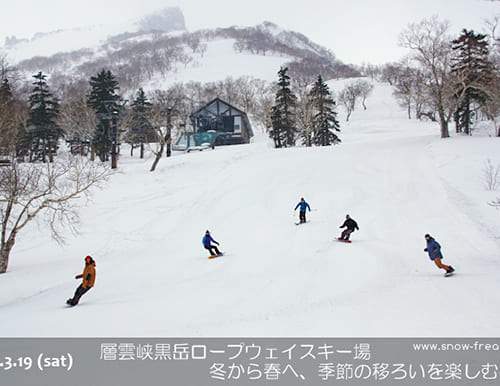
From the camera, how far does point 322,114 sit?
43406 mm

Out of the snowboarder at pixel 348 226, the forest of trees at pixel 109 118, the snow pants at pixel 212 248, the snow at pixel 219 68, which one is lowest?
the snow pants at pixel 212 248

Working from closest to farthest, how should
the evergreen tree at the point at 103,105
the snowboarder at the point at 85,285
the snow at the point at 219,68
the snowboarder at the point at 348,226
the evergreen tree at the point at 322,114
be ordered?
the snowboarder at the point at 85,285, the snowboarder at the point at 348,226, the evergreen tree at the point at 103,105, the evergreen tree at the point at 322,114, the snow at the point at 219,68

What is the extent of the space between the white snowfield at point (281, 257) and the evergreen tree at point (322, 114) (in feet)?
52.5

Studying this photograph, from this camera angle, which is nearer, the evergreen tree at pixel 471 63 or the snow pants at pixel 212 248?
the snow pants at pixel 212 248

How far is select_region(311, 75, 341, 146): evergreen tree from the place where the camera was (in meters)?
42.4

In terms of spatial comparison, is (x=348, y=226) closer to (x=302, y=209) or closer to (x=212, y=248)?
(x=302, y=209)

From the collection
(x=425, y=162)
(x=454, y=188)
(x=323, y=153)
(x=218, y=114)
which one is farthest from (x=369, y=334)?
(x=218, y=114)

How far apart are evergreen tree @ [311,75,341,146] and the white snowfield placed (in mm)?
→ 16011

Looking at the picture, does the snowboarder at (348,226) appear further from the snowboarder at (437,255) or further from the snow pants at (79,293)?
the snow pants at (79,293)

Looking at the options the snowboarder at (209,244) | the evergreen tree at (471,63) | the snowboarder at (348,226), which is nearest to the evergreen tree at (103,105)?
the snowboarder at (209,244)

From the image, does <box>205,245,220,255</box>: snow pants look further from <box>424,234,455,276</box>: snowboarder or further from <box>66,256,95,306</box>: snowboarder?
<box>424,234,455,276</box>: snowboarder

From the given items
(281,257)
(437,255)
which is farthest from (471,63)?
(281,257)

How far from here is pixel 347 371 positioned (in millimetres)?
5574

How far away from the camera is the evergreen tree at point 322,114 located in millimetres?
42375
